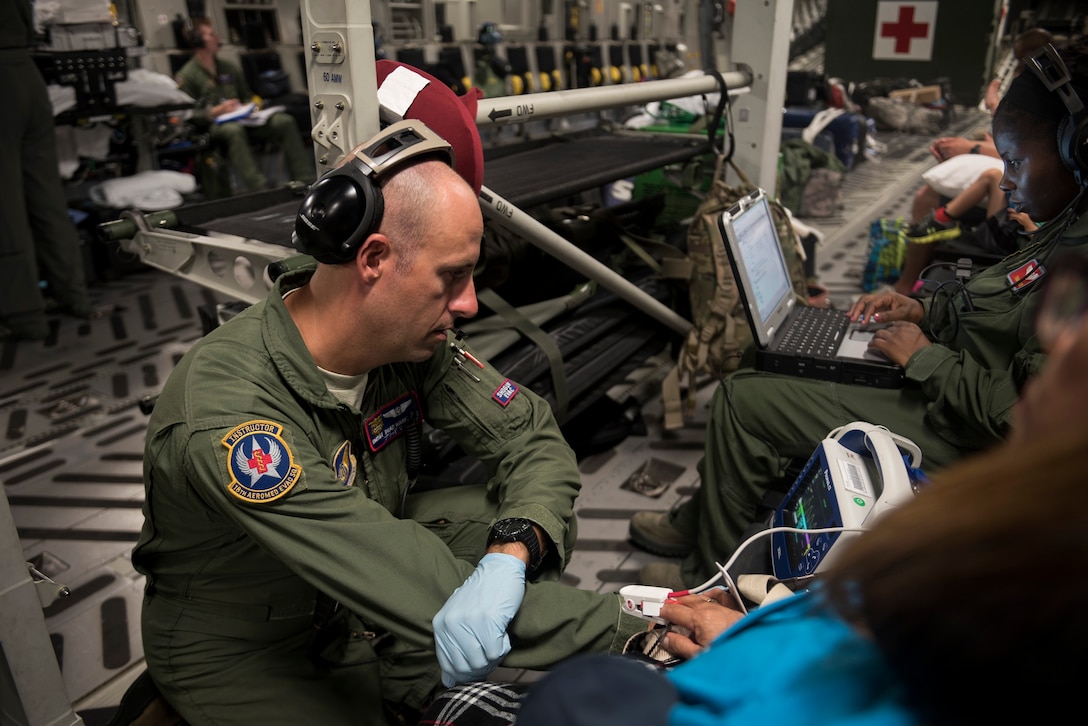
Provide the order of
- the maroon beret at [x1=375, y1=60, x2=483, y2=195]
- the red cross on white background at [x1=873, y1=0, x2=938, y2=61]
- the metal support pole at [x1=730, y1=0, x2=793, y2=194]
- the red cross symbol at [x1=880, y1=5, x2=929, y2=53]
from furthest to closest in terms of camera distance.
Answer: the red cross symbol at [x1=880, y1=5, x2=929, y2=53] < the red cross on white background at [x1=873, y1=0, x2=938, y2=61] < the metal support pole at [x1=730, y1=0, x2=793, y2=194] < the maroon beret at [x1=375, y1=60, x2=483, y2=195]

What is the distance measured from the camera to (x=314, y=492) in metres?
1.19

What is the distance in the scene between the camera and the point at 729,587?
1.19 meters

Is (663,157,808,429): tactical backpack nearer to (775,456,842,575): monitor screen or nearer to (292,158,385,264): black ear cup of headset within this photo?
(775,456,842,575): monitor screen

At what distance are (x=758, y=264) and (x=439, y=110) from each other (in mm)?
1077

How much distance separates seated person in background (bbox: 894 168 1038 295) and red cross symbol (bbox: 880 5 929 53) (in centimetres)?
758

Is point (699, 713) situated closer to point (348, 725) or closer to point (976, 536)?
point (976, 536)

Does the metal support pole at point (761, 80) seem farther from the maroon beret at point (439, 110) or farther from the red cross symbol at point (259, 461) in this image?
the red cross symbol at point (259, 461)

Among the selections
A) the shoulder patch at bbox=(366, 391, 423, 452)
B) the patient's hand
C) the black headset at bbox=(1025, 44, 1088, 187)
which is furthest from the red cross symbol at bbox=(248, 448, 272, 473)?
the black headset at bbox=(1025, 44, 1088, 187)

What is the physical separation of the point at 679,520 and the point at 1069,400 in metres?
1.89

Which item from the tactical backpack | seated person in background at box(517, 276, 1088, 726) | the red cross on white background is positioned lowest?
the tactical backpack

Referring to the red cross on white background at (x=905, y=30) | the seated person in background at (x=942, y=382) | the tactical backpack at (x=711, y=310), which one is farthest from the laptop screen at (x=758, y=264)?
the red cross on white background at (x=905, y=30)

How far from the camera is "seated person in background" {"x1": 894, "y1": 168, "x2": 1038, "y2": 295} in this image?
3385mm

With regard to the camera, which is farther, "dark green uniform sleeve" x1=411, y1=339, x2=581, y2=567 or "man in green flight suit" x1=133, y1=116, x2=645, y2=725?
"dark green uniform sleeve" x1=411, y1=339, x2=581, y2=567

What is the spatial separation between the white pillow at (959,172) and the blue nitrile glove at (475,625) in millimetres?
3731
